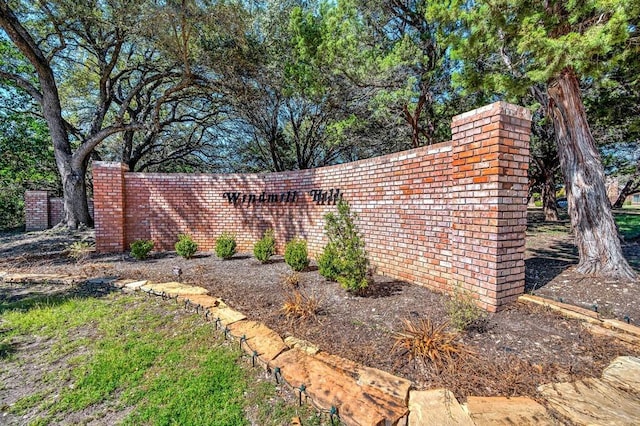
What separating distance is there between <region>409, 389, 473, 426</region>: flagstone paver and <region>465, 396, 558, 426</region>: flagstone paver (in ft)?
0.22

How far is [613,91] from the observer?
7.27 metres

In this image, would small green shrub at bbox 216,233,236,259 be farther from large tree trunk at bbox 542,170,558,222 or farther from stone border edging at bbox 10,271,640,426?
large tree trunk at bbox 542,170,558,222

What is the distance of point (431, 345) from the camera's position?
226 centimetres

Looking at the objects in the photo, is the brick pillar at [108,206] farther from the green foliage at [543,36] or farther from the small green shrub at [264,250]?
the green foliage at [543,36]

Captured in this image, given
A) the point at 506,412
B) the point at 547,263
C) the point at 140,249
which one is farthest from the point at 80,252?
the point at 547,263

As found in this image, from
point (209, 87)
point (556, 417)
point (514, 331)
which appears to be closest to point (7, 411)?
point (556, 417)

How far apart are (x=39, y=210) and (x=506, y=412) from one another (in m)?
15.9

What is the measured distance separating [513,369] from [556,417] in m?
0.43

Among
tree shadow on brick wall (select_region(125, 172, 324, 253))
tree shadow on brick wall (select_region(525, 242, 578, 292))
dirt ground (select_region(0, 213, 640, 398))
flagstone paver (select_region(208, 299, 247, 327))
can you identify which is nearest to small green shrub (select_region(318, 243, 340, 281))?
dirt ground (select_region(0, 213, 640, 398))

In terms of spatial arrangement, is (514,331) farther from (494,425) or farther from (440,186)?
(440,186)

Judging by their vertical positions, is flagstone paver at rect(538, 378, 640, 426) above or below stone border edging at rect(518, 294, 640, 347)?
below

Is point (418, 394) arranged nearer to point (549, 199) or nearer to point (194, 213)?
point (194, 213)

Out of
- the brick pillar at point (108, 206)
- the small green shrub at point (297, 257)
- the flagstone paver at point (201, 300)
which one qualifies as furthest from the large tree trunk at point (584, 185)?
the brick pillar at point (108, 206)

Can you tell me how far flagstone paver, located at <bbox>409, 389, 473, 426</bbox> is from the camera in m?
1.59
